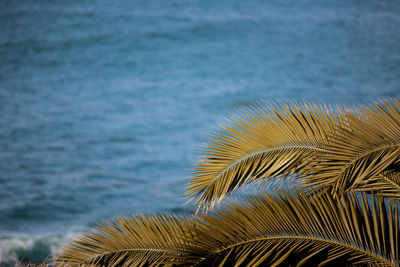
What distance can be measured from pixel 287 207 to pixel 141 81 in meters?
29.5

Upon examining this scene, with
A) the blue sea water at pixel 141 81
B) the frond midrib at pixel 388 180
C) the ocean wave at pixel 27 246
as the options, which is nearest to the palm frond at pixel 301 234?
the frond midrib at pixel 388 180

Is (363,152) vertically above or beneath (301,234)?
above

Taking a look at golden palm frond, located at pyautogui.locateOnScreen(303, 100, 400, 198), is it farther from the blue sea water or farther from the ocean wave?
the blue sea water

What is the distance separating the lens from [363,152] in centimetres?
373

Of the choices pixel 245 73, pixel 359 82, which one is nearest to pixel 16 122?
pixel 245 73

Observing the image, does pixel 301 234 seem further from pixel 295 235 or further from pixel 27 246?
pixel 27 246

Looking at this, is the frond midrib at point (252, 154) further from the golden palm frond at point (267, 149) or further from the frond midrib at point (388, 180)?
the frond midrib at point (388, 180)

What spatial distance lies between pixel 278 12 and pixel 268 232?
1416 inches

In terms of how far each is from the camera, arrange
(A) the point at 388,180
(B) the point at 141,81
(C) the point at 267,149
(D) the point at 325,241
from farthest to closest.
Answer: (B) the point at 141,81 → (C) the point at 267,149 → (A) the point at 388,180 → (D) the point at 325,241

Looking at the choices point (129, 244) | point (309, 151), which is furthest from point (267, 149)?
point (129, 244)

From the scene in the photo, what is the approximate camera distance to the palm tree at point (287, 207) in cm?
320

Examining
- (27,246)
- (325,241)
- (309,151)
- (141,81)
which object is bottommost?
(325,241)

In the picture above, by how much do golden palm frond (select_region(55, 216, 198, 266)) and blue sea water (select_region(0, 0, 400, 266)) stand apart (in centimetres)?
1258

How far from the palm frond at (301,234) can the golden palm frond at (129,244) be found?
439 mm
